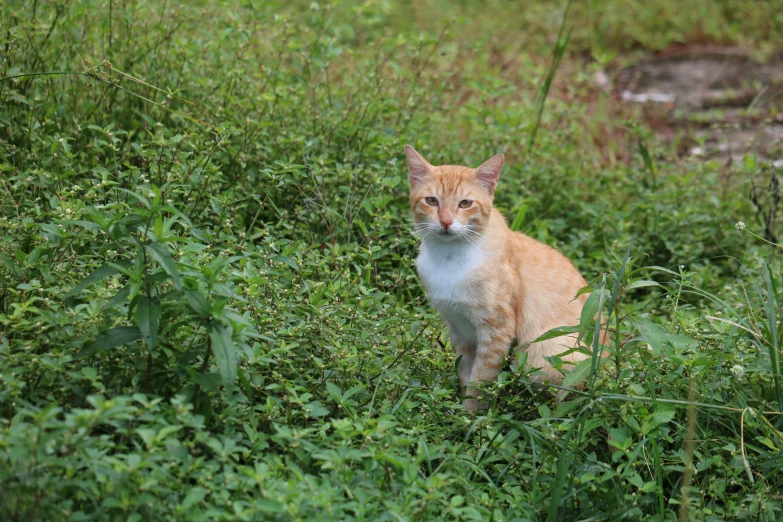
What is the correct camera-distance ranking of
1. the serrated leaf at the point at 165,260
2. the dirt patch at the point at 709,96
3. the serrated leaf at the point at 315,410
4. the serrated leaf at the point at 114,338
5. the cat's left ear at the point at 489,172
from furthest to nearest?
the dirt patch at the point at 709,96, the cat's left ear at the point at 489,172, the serrated leaf at the point at 315,410, the serrated leaf at the point at 114,338, the serrated leaf at the point at 165,260

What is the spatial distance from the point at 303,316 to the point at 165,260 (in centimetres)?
105

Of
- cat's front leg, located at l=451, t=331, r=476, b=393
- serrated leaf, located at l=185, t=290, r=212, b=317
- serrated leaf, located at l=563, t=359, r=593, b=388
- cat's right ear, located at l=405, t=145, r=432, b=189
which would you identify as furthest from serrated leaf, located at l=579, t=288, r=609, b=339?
serrated leaf, located at l=185, t=290, r=212, b=317

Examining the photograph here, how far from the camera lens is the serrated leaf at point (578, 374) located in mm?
3420

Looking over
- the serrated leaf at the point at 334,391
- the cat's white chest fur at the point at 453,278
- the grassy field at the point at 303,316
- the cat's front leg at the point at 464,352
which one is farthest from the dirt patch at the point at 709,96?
the serrated leaf at the point at 334,391

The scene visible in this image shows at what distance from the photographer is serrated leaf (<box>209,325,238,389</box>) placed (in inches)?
115

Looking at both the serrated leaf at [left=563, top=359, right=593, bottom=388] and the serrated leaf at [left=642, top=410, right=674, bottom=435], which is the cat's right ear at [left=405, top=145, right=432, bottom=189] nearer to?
the serrated leaf at [left=563, top=359, right=593, bottom=388]

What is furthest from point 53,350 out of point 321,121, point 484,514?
point 321,121

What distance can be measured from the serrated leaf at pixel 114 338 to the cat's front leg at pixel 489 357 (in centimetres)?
172

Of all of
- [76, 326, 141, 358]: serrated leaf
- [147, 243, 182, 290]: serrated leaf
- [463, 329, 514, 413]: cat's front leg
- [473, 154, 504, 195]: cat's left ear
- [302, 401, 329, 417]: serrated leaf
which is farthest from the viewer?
[473, 154, 504, 195]: cat's left ear

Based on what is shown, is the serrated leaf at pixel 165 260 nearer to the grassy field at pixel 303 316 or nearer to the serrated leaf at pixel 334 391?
the grassy field at pixel 303 316

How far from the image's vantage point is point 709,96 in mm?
8414

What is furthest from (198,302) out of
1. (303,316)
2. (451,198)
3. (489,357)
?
(451,198)

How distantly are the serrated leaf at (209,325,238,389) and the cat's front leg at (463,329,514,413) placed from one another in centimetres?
146

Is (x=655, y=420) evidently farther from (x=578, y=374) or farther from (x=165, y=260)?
(x=165, y=260)
